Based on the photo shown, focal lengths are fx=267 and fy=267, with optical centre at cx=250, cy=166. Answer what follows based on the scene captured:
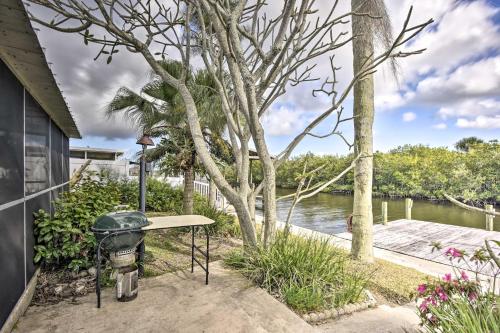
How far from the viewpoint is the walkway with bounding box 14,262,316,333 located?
2.30 m

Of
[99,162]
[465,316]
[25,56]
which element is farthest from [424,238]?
[99,162]

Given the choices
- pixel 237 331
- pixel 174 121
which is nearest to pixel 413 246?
pixel 237 331

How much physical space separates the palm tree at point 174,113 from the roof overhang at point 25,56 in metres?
3.09

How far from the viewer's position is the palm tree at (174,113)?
671 cm

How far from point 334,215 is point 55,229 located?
1252cm

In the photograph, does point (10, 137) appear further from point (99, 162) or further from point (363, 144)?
point (99, 162)

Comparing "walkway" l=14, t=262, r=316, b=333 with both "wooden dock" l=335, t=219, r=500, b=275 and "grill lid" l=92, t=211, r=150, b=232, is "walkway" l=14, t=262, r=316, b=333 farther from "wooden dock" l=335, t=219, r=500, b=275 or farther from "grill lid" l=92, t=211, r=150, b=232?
"wooden dock" l=335, t=219, r=500, b=275

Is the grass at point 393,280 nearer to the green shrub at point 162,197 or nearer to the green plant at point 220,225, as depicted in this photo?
the green plant at point 220,225

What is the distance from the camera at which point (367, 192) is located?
5.09 m

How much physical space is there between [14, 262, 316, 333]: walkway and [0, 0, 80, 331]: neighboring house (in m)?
0.35

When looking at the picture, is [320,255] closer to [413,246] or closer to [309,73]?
[309,73]

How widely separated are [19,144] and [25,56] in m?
0.93

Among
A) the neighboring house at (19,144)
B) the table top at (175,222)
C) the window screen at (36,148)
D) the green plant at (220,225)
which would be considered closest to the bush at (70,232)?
the neighboring house at (19,144)

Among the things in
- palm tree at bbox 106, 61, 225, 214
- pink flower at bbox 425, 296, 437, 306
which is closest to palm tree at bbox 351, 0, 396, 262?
pink flower at bbox 425, 296, 437, 306
